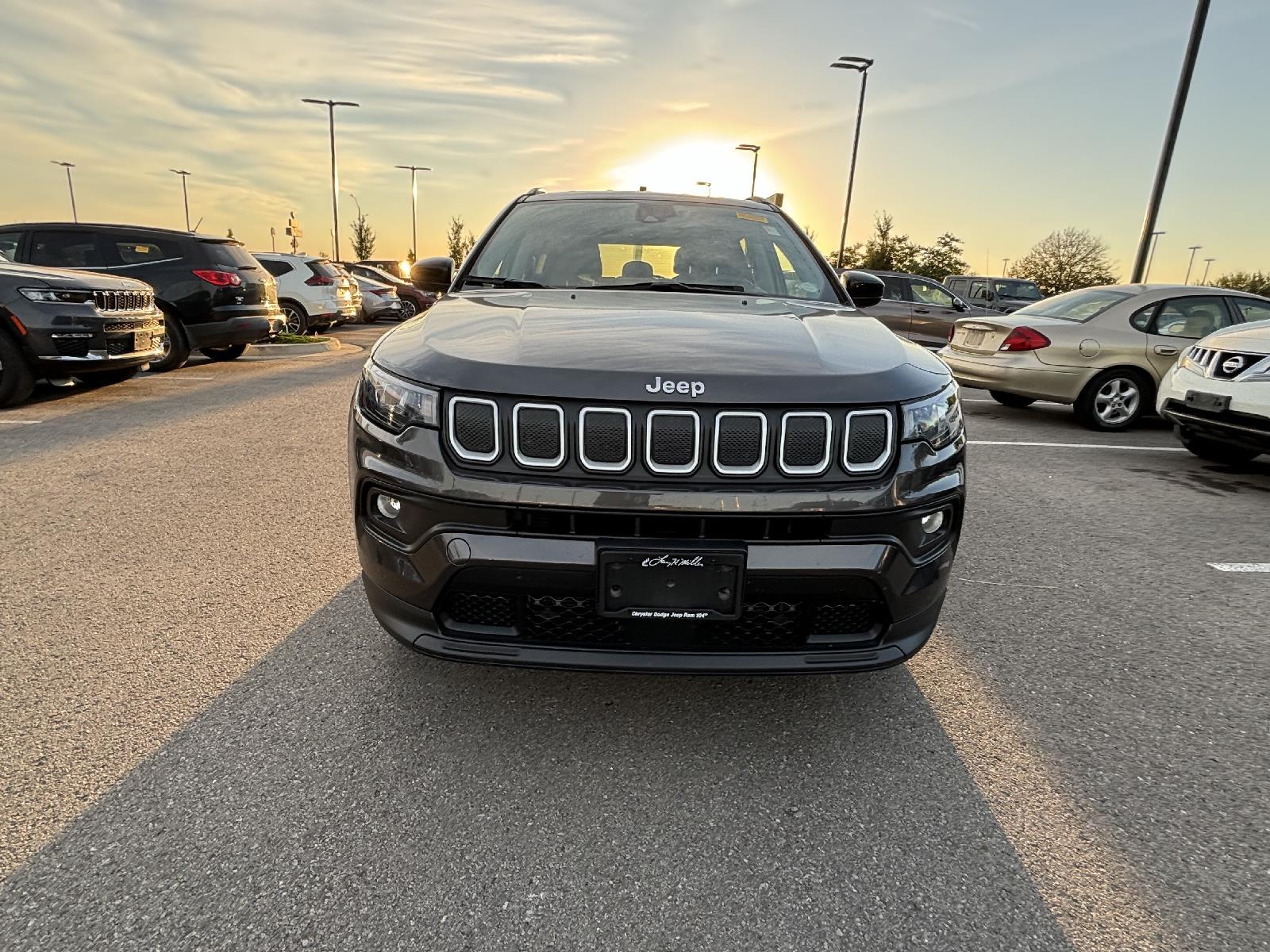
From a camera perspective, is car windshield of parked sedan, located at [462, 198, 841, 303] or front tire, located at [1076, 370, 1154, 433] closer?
car windshield of parked sedan, located at [462, 198, 841, 303]

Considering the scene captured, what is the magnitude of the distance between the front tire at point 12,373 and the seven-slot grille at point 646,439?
22.3 feet

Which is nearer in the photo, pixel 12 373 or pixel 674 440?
pixel 674 440

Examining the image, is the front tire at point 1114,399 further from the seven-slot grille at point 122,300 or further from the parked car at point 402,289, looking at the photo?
the parked car at point 402,289

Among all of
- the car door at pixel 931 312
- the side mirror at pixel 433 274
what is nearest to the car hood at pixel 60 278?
the side mirror at pixel 433 274

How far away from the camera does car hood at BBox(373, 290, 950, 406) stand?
195 cm

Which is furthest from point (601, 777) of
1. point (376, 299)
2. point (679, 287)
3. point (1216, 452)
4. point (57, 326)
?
point (376, 299)

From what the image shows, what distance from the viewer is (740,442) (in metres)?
1.93

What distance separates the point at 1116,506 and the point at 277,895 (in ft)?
16.8

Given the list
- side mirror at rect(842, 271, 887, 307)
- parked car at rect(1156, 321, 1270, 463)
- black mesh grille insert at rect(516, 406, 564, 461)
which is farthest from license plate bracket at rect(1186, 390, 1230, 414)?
black mesh grille insert at rect(516, 406, 564, 461)

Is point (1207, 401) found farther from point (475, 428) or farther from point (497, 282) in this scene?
point (475, 428)

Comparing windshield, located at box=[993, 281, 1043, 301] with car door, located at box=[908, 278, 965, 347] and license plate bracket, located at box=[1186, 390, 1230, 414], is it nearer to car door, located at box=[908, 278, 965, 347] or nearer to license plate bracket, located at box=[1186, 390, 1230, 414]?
car door, located at box=[908, 278, 965, 347]

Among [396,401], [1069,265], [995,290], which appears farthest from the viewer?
[1069,265]

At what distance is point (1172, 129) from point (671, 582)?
52.3 ft

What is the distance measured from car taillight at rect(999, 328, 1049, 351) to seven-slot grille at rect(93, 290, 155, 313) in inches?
331
